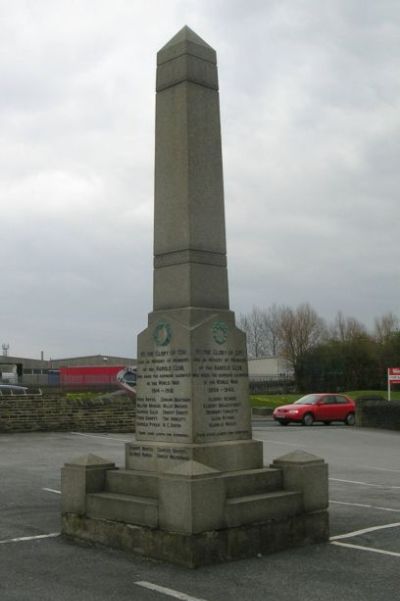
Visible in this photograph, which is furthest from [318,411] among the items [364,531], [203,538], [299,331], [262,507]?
[299,331]

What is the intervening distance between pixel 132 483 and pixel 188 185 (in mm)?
3104

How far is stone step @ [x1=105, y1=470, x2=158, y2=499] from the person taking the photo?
274 inches

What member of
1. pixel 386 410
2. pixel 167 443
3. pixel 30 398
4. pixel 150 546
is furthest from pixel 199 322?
pixel 386 410

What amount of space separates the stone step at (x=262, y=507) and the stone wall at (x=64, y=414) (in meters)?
14.4

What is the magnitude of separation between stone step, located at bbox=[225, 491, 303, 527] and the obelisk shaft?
6.63ft

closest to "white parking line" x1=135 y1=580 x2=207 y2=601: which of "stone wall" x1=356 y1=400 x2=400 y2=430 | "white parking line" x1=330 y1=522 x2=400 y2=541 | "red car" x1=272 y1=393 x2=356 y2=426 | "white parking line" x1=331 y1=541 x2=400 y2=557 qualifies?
"white parking line" x1=331 y1=541 x2=400 y2=557

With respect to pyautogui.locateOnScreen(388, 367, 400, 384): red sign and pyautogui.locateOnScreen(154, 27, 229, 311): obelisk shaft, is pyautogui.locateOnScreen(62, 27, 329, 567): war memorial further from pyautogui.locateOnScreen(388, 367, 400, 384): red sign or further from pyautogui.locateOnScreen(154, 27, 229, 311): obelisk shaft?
pyautogui.locateOnScreen(388, 367, 400, 384): red sign

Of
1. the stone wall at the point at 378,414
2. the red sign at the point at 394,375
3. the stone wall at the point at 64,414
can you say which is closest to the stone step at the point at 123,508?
the stone wall at the point at 64,414

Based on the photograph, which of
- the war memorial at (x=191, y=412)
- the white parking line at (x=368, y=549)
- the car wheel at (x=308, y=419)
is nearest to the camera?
the war memorial at (x=191, y=412)

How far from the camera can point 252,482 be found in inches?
282

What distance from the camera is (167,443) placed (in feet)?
24.0

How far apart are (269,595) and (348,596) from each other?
23.5 inches

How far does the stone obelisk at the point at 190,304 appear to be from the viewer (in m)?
7.24

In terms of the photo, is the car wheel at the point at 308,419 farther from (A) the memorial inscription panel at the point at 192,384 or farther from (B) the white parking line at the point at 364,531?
(A) the memorial inscription panel at the point at 192,384
